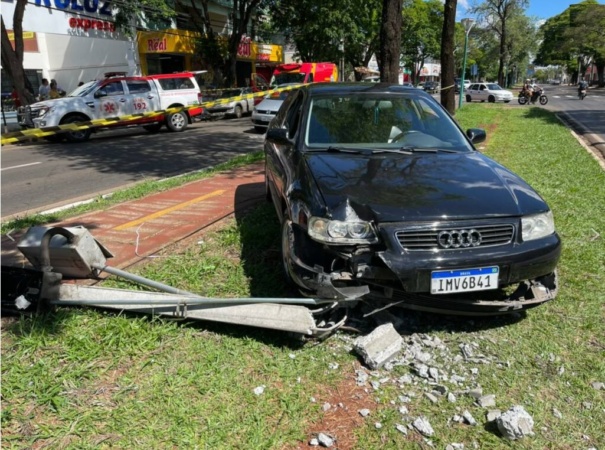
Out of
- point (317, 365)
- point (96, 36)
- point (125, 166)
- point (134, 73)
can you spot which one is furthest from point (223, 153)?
point (134, 73)

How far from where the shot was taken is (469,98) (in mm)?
38250

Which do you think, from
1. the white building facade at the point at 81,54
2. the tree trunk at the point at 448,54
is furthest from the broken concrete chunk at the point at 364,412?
the white building facade at the point at 81,54

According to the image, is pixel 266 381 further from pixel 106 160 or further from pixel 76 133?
pixel 76 133

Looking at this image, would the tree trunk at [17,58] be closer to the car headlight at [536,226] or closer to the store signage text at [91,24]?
the store signage text at [91,24]

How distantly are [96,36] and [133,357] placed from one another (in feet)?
79.5

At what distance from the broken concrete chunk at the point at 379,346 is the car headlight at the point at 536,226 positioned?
108 cm

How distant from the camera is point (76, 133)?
14555 millimetres

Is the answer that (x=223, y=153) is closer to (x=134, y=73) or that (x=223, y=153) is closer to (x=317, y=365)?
(x=317, y=365)

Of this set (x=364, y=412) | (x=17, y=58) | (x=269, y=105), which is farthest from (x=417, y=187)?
(x=17, y=58)

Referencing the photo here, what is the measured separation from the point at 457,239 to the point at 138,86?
15400mm

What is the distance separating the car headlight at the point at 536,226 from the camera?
126 inches

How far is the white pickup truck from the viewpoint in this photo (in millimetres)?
14266

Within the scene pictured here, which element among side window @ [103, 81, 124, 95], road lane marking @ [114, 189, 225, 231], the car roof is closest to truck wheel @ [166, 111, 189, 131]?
side window @ [103, 81, 124, 95]

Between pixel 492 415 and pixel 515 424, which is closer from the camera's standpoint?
pixel 515 424
